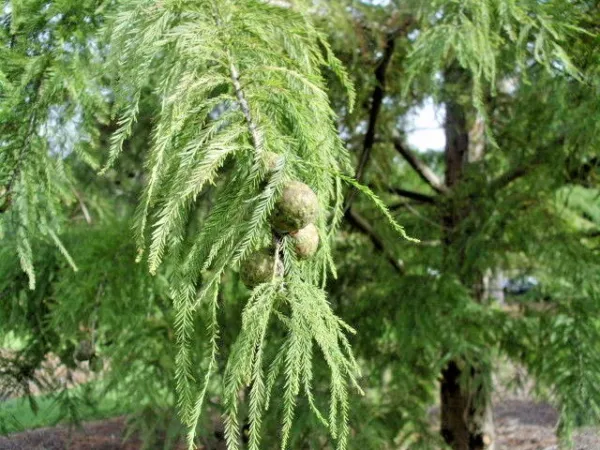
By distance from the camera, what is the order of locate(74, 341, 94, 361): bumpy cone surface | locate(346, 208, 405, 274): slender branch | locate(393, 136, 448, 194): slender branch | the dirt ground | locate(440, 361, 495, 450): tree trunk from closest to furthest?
1. locate(74, 341, 94, 361): bumpy cone surface
2. the dirt ground
3. locate(346, 208, 405, 274): slender branch
4. locate(440, 361, 495, 450): tree trunk
5. locate(393, 136, 448, 194): slender branch

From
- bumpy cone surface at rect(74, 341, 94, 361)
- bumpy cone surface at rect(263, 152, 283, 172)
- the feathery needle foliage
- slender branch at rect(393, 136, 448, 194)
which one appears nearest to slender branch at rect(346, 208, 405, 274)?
slender branch at rect(393, 136, 448, 194)

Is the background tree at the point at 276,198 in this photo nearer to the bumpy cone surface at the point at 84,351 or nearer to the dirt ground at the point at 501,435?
the bumpy cone surface at the point at 84,351

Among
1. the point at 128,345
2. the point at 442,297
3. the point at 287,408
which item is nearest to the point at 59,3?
the point at 287,408

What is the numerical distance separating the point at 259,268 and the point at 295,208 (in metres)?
0.11

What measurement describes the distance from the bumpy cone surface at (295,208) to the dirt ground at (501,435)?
2.69 metres

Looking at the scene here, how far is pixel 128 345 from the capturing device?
10.2 feet

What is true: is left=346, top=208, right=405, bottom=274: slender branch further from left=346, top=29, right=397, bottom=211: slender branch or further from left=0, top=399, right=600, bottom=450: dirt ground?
left=0, top=399, right=600, bottom=450: dirt ground

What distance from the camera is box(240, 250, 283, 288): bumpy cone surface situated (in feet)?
3.35

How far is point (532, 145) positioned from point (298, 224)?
2.77 metres

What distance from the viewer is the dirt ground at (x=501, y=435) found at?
3338 millimetres

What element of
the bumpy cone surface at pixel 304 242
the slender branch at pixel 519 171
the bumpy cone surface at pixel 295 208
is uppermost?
the slender branch at pixel 519 171

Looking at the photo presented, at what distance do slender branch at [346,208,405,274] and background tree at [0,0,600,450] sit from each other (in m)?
0.01

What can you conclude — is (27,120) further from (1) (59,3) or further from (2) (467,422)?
(2) (467,422)

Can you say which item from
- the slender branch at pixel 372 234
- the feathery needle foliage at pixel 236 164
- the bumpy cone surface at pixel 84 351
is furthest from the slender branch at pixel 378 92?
the feathery needle foliage at pixel 236 164
